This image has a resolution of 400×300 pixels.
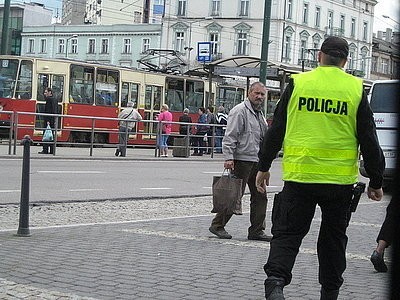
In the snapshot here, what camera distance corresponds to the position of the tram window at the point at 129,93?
1313 inches

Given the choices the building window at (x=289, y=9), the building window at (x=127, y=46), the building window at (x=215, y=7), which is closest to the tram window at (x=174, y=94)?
the building window at (x=289, y=9)

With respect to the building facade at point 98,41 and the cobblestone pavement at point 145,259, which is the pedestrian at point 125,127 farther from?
the building facade at point 98,41

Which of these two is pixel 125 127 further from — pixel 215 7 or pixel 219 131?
pixel 215 7

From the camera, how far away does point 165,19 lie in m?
83.7

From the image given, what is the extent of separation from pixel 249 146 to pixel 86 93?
74.0ft

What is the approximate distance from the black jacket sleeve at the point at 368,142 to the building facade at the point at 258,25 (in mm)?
71258

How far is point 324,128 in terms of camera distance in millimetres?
5570

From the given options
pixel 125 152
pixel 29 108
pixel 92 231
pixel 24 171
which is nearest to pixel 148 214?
pixel 92 231

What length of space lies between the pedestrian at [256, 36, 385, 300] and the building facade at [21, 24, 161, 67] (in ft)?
248

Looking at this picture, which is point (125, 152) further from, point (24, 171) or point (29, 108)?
point (24, 171)

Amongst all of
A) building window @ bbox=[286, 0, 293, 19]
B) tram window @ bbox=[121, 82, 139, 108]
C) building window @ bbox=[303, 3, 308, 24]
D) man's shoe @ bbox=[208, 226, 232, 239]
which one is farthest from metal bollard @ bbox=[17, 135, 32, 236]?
building window @ bbox=[303, 3, 308, 24]

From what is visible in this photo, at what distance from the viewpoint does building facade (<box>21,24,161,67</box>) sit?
82.8 meters

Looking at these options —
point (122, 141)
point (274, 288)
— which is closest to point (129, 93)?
point (122, 141)

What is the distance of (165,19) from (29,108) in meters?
55.7
